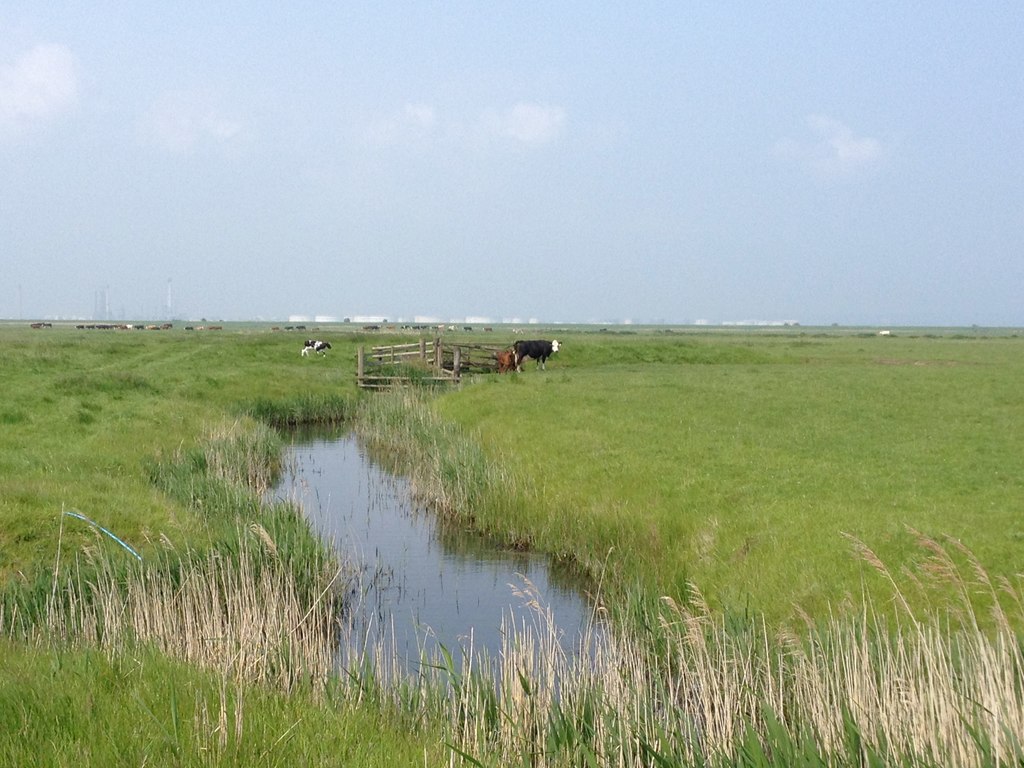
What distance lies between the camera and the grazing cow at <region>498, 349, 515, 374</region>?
47344 millimetres

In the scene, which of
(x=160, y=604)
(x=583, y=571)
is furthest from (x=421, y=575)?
(x=160, y=604)

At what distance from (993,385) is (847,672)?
30.8 meters

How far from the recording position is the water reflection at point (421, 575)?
40.0 feet

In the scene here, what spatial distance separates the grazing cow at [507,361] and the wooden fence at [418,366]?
1.87 metres

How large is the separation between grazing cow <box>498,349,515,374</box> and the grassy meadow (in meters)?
14.6

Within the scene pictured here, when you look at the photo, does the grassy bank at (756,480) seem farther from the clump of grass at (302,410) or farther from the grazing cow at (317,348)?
the grazing cow at (317,348)

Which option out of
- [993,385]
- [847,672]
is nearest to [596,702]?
[847,672]

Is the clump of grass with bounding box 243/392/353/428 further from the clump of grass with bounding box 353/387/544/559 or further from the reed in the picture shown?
the reed

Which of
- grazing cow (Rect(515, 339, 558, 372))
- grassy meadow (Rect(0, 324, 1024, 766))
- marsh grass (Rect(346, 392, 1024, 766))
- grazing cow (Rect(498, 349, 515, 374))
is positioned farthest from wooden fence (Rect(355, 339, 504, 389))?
marsh grass (Rect(346, 392, 1024, 766))

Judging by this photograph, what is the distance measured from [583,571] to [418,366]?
33413mm

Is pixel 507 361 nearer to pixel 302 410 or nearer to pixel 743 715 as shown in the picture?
pixel 302 410

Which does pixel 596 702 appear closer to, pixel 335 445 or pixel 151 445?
pixel 151 445

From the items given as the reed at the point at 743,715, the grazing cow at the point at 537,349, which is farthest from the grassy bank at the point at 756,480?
the grazing cow at the point at 537,349

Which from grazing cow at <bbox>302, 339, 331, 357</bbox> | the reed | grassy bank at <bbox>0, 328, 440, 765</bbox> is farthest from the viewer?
grazing cow at <bbox>302, 339, 331, 357</bbox>
